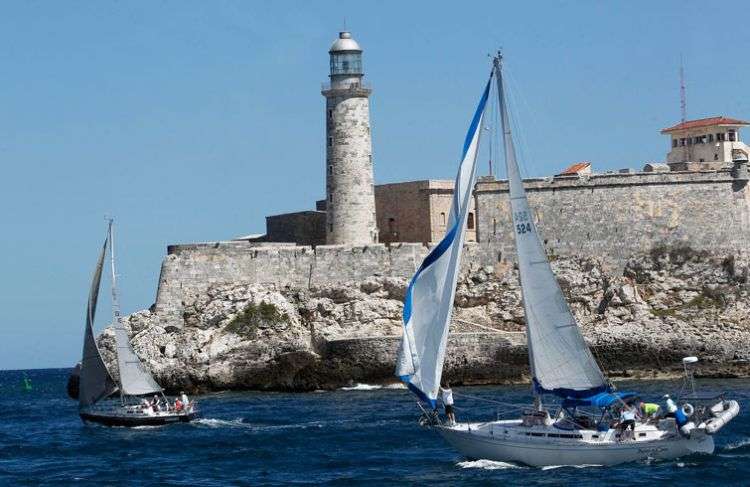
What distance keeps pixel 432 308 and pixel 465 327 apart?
21333 mm

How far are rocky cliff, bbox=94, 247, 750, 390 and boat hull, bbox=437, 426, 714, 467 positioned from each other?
18515 mm

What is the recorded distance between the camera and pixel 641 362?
48344mm

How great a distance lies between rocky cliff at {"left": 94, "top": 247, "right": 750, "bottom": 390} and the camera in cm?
4847

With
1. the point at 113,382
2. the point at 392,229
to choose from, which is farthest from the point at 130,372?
the point at 392,229

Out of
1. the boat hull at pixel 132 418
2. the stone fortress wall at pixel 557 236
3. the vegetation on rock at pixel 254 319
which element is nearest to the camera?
the boat hull at pixel 132 418

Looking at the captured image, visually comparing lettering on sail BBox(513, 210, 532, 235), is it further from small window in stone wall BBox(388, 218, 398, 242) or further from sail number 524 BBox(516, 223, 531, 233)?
Answer: small window in stone wall BBox(388, 218, 398, 242)

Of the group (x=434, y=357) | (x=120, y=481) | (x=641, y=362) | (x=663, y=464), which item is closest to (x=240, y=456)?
(x=120, y=481)

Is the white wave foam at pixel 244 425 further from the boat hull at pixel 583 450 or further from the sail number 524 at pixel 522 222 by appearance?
the sail number 524 at pixel 522 222

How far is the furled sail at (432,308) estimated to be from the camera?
29.3 m

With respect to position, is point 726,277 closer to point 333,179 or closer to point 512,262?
point 512,262

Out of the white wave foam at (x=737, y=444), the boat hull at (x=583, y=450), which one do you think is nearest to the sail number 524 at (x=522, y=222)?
the boat hull at (x=583, y=450)

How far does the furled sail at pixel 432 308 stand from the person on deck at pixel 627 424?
10.7 feet

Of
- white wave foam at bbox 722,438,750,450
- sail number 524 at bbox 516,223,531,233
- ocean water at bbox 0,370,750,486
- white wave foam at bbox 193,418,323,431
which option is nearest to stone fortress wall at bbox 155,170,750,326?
ocean water at bbox 0,370,750,486

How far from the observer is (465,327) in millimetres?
50625
